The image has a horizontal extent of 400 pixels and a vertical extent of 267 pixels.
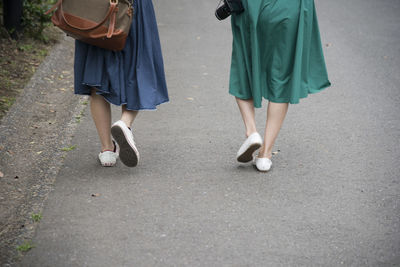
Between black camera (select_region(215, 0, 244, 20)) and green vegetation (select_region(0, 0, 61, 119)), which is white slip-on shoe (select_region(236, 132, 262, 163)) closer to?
black camera (select_region(215, 0, 244, 20))

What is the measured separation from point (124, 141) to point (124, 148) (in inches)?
2.5

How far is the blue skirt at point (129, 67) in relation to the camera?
377cm

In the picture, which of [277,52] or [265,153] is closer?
[277,52]

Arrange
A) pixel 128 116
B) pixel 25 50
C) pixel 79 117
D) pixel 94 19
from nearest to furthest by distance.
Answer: pixel 94 19
pixel 128 116
pixel 79 117
pixel 25 50

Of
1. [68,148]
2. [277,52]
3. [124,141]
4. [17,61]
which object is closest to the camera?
[124,141]

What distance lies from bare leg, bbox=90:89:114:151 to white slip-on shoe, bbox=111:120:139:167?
330mm

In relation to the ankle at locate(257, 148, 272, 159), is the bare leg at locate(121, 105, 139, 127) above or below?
above

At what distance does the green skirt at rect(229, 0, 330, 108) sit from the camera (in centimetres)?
374

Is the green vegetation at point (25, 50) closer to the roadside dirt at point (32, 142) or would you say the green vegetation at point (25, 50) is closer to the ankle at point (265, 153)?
the roadside dirt at point (32, 142)

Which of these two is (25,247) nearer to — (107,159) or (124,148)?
(124,148)

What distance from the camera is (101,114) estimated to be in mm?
4023

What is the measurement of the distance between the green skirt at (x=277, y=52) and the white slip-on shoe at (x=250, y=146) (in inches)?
10.3

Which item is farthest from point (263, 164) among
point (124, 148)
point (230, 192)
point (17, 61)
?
point (17, 61)

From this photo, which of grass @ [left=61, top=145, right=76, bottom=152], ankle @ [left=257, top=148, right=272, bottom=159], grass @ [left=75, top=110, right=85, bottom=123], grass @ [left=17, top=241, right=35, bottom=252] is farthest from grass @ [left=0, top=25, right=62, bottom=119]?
ankle @ [left=257, top=148, right=272, bottom=159]
